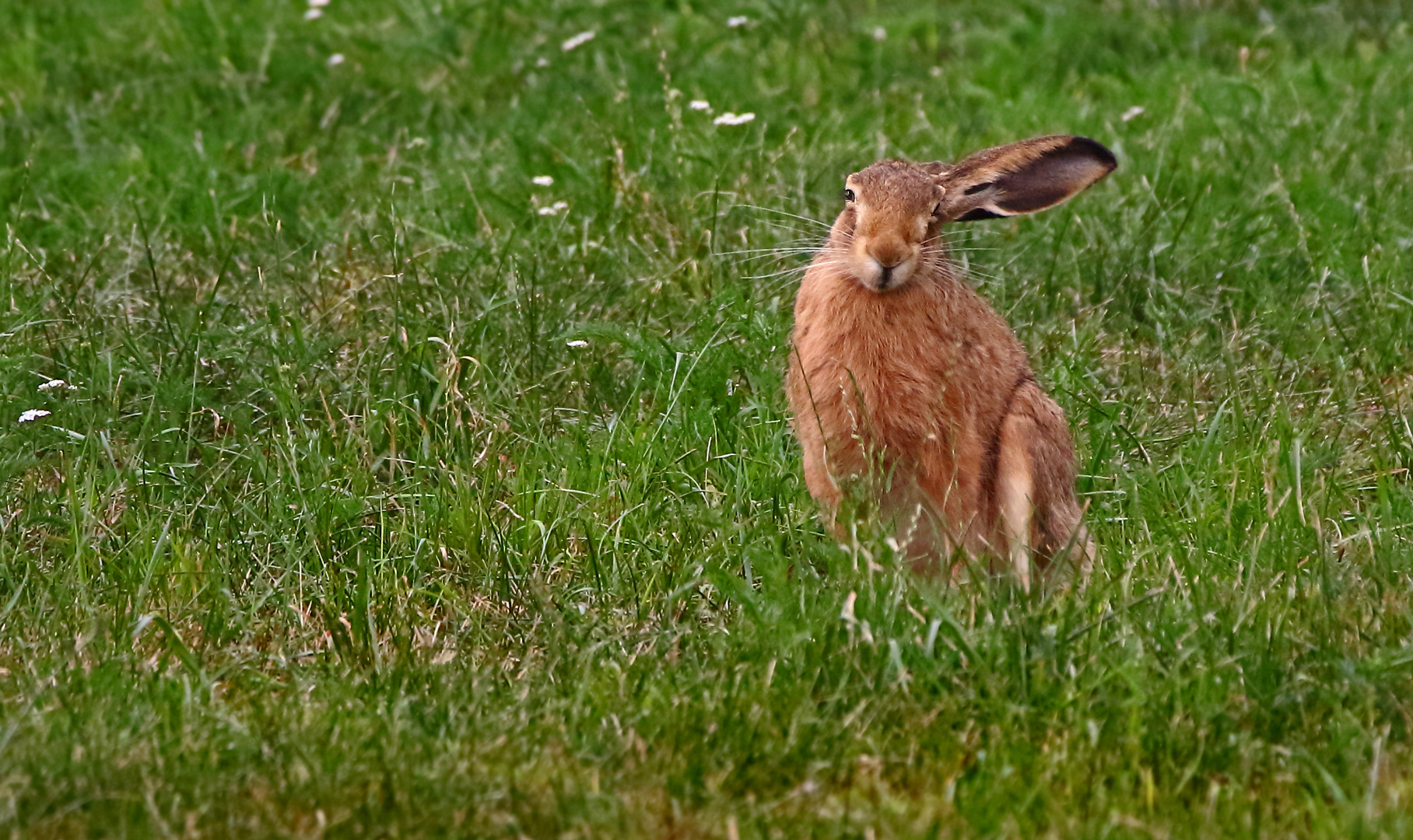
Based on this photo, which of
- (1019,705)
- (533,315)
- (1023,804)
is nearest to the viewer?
Answer: (1023,804)

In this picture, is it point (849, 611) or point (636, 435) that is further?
point (636, 435)

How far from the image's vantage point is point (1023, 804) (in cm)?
329

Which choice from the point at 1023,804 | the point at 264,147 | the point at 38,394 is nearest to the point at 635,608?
the point at 1023,804

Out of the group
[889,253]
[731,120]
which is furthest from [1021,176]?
[731,120]

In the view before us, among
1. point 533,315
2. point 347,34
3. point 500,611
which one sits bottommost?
point 500,611

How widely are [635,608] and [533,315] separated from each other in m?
1.56

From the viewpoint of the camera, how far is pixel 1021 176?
477 centimetres

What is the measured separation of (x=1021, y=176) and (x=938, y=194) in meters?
0.25

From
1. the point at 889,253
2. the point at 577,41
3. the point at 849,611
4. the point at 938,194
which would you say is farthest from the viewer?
the point at 577,41

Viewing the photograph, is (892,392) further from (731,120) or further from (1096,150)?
(731,120)

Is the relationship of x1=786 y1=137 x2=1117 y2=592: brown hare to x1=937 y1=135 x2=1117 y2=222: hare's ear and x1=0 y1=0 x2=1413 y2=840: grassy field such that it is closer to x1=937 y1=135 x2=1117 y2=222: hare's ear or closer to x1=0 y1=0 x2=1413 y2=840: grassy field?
x1=937 y1=135 x2=1117 y2=222: hare's ear

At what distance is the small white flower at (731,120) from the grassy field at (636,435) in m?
0.13

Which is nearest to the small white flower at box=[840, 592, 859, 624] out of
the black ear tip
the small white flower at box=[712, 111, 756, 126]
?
the black ear tip

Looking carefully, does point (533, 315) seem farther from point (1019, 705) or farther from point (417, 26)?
point (417, 26)
